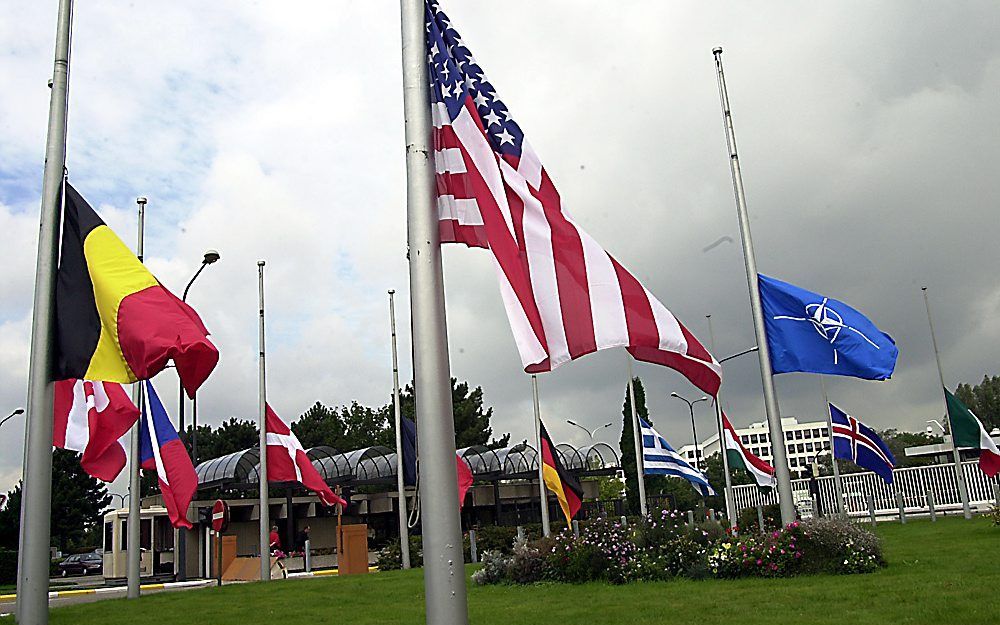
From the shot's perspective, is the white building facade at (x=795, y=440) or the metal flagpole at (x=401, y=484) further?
the white building facade at (x=795, y=440)

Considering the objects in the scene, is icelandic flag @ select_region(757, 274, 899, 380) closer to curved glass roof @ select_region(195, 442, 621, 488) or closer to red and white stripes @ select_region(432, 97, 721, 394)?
red and white stripes @ select_region(432, 97, 721, 394)

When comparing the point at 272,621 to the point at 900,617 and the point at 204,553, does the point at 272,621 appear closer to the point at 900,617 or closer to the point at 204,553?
the point at 900,617

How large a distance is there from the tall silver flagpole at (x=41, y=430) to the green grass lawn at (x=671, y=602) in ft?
17.0

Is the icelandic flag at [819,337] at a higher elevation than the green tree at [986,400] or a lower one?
lower

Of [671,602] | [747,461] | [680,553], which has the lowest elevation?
[671,602]

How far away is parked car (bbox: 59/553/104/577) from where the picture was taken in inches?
2273

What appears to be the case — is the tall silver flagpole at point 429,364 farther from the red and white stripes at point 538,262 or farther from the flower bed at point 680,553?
the flower bed at point 680,553

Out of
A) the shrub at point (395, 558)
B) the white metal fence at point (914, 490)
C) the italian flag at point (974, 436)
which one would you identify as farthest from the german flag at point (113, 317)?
the white metal fence at point (914, 490)

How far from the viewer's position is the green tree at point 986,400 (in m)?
94.8

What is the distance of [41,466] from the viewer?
9578 mm

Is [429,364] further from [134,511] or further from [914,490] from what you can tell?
[914,490]

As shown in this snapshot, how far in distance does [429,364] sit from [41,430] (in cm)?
540

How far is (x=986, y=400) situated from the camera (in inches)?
3799

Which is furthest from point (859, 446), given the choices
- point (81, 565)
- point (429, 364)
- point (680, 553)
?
point (81, 565)
